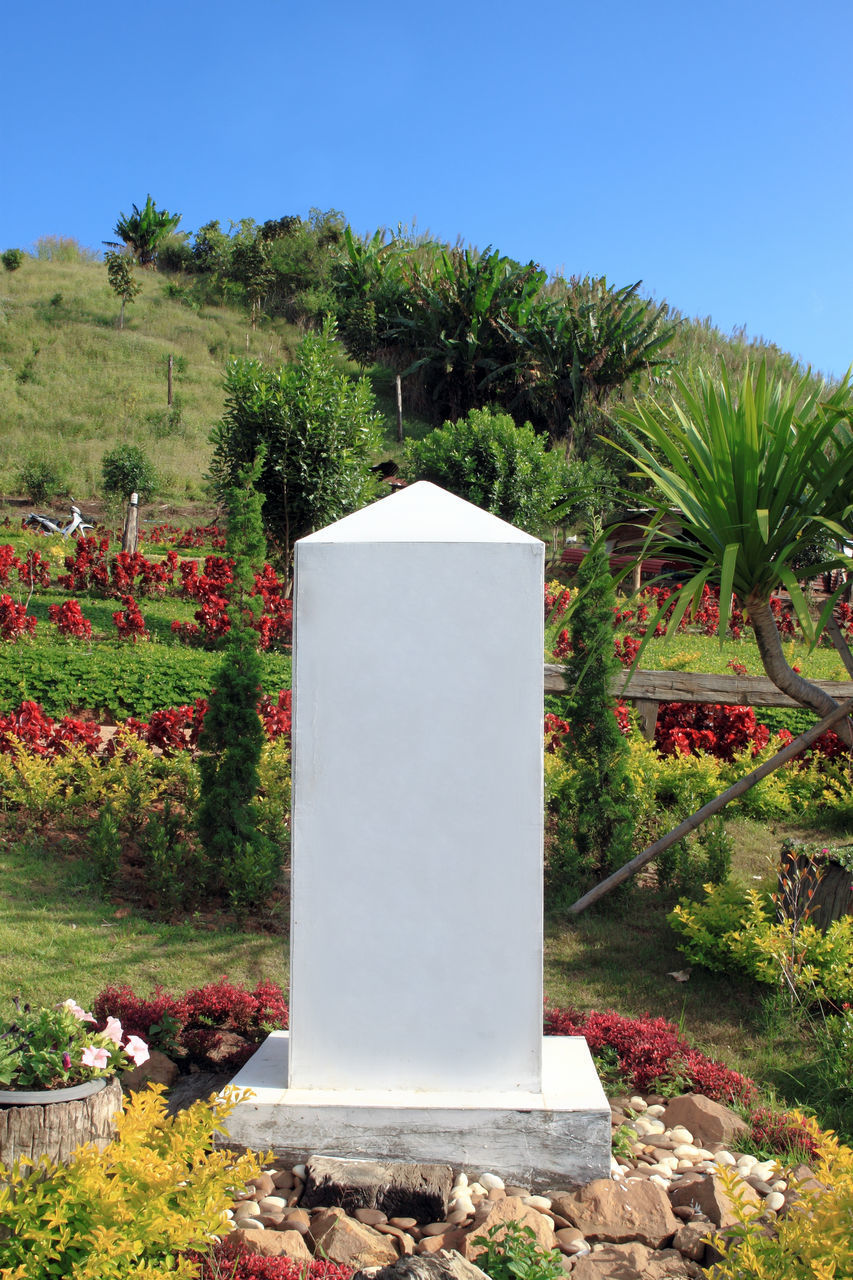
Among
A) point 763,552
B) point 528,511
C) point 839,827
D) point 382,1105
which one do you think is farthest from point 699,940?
point 528,511

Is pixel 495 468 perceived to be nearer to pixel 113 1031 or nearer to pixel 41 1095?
pixel 113 1031

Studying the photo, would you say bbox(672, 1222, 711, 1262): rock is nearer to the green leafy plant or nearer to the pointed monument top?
the green leafy plant

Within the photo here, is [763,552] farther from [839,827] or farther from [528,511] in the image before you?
[528,511]

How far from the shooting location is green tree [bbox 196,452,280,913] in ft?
15.8

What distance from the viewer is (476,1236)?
2115 mm

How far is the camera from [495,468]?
50.6ft

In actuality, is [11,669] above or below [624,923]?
above

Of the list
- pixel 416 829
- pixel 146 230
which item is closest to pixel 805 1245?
pixel 416 829

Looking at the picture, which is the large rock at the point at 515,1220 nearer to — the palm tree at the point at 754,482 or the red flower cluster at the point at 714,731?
the palm tree at the point at 754,482

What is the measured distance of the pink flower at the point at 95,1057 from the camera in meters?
2.31

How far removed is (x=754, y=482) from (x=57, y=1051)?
2976mm

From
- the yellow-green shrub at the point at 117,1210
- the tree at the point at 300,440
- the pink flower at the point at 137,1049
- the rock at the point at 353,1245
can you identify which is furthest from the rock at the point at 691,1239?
the tree at the point at 300,440

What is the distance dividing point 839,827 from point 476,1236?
5.23 m

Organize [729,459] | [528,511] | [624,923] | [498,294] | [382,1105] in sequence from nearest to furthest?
[382,1105] → [729,459] → [624,923] → [528,511] → [498,294]
